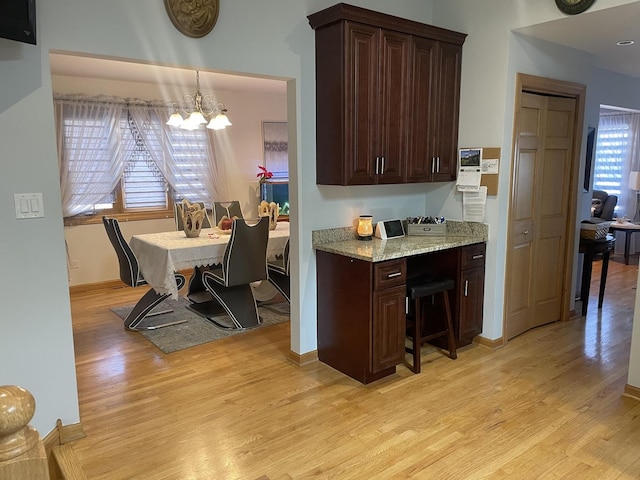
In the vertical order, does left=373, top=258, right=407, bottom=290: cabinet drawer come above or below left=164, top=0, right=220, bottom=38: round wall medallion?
below

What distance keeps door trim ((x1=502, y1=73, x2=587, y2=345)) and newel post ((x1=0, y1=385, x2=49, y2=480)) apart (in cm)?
349

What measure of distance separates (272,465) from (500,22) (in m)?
3.19

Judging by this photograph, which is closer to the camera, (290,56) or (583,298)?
(290,56)

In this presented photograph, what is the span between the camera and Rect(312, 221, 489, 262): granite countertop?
313 cm

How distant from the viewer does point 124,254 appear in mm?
4207

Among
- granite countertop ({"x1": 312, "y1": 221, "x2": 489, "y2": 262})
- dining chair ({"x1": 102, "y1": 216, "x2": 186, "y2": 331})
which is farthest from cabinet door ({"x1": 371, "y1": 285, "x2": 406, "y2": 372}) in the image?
dining chair ({"x1": 102, "y1": 216, "x2": 186, "y2": 331})

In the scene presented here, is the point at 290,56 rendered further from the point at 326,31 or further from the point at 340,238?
Answer: the point at 340,238

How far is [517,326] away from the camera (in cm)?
400

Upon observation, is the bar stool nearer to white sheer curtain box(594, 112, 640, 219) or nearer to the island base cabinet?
the island base cabinet

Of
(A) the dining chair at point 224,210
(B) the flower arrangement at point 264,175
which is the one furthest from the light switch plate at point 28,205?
(B) the flower arrangement at point 264,175

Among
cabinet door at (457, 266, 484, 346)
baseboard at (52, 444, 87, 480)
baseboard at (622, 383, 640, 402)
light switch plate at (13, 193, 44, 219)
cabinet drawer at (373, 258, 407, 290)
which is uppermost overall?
light switch plate at (13, 193, 44, 219)

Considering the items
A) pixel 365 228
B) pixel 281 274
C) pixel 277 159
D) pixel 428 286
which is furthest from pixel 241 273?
pixel 277 159

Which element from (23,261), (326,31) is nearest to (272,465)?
(23,261)

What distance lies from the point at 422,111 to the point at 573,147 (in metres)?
1.56
